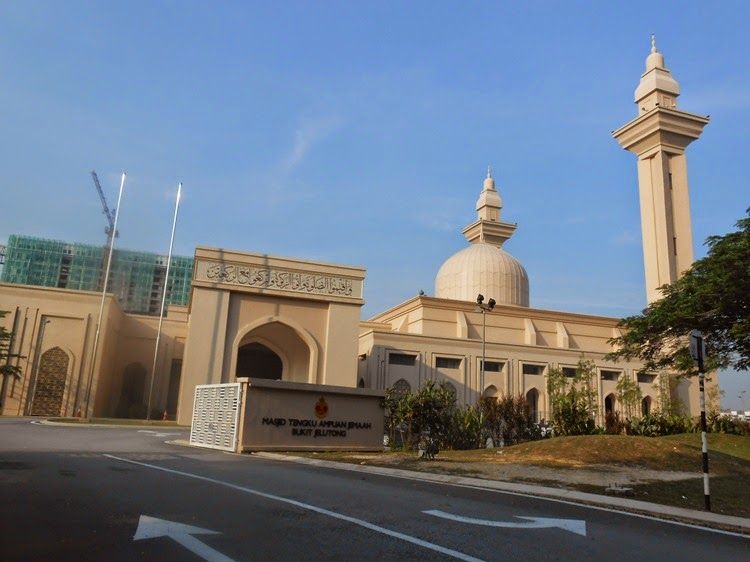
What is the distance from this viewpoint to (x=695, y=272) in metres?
23.5

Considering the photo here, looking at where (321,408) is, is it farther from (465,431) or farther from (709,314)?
(709,314)

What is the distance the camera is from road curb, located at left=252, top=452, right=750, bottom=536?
27.3ft

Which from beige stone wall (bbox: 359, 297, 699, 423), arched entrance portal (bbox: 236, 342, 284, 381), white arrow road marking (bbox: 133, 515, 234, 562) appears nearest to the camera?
white arrow road marking (bbox: 133, 515, 234, 562)

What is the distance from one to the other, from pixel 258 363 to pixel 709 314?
36311mm

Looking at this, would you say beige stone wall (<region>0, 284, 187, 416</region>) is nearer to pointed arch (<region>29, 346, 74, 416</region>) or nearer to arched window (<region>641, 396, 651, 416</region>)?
pointed arch (<region>29, 346, 74, 416</region>)

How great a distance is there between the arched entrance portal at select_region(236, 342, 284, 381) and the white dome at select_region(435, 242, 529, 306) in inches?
638

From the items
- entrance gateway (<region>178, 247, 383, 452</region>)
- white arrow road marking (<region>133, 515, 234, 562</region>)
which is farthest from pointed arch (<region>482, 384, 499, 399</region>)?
white arrow road marking (<region>133, 515, 234, 562</region>)

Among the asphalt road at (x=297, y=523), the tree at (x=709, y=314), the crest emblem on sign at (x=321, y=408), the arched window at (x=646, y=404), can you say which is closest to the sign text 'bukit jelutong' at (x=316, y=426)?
the crest emblem on sign at (x=321, y=408)

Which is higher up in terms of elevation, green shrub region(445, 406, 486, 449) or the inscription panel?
the inscription panel

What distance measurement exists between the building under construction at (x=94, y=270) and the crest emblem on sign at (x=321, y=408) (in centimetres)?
3077

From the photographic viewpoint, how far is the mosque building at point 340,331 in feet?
122

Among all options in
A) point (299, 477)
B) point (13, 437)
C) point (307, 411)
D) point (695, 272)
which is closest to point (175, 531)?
point (299, 477)

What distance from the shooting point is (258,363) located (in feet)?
166

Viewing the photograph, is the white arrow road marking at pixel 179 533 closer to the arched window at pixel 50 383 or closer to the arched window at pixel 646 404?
the arched window at pixel 50 383
